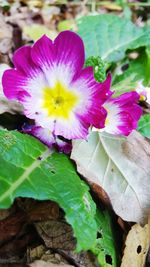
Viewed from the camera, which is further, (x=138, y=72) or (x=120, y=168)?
(x=138, y=72)

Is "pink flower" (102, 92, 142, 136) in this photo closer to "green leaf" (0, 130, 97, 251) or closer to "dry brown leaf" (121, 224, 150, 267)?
"green leaf" (0, 130, 97, 251)

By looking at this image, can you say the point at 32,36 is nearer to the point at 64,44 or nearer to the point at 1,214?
the point at 64,44

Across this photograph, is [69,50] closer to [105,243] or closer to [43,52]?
[43,52]

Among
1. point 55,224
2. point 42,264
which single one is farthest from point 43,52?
point 42,264

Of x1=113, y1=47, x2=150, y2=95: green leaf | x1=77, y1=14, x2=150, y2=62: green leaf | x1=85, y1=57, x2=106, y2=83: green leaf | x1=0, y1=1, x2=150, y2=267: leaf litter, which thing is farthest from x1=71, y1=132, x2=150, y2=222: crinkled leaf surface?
x1=77, y1=14, x2=150, y2=62: green leaf

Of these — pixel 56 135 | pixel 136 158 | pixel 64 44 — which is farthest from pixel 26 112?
pixel 136 158

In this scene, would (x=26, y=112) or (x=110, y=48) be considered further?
(x=110, y=48)
